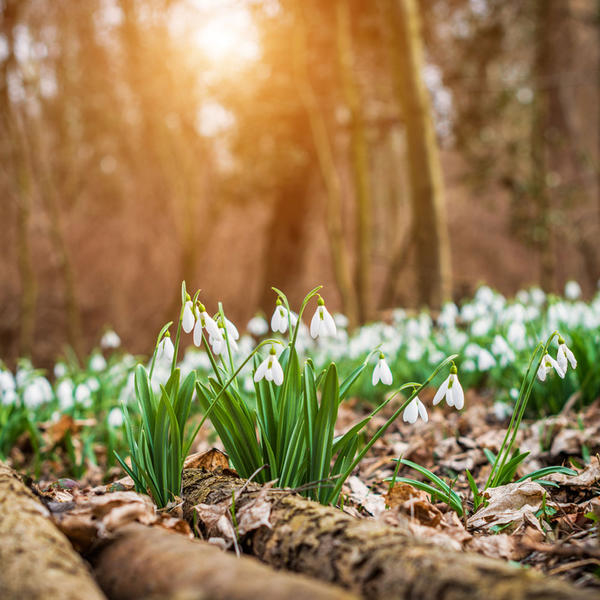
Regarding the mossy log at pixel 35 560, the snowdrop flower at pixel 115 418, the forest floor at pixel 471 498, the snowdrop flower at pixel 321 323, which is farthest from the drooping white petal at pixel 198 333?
the snowdrop flower at pixel 115 418

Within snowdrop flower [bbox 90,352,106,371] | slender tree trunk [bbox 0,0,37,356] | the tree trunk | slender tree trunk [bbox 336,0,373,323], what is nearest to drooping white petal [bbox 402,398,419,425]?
snowdrop flower [bbox 90,352,106,371]

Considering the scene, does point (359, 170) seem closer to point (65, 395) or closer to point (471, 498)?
point (65, 395)

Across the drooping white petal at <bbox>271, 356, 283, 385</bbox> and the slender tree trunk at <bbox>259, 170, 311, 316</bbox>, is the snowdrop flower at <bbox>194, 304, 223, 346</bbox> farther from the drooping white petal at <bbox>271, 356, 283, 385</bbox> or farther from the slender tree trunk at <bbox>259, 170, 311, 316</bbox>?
the slender tree trunk at <bbox>259, 170, 311, 316</bbox>

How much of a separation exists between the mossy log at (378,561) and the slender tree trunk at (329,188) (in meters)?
6.33

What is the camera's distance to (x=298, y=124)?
960 centimetres

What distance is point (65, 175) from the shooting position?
15.1 metres

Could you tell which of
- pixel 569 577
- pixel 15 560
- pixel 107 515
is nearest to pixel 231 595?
pixel 15 560

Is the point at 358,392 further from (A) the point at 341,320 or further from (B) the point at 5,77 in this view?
(B) the point at 5,77

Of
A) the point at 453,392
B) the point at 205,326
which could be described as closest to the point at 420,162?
the point at 453,392

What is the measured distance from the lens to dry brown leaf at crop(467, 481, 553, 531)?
1.62 metres

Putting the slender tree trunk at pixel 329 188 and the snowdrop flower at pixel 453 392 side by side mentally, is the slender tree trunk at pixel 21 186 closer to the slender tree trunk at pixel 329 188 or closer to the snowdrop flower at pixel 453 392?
the slender tree trunk at pixel 329 188

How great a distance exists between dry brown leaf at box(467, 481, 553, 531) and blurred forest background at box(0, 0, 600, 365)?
4.49 m

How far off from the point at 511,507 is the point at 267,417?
31.9 inches

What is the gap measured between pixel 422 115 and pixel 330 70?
3.60 m
